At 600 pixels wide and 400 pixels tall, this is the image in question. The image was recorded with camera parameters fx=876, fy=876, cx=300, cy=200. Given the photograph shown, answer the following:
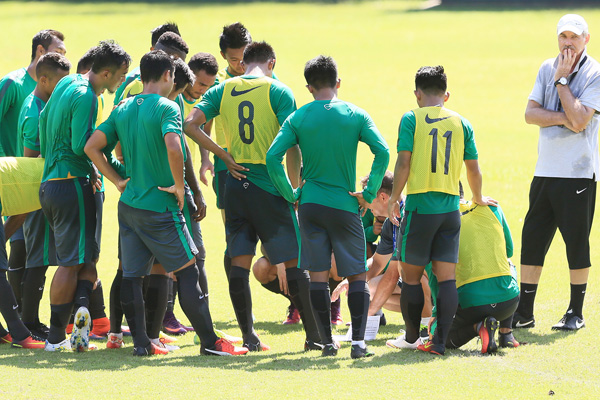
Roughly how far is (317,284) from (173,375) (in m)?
1.34

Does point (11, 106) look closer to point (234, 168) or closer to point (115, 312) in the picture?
point (115, 312)

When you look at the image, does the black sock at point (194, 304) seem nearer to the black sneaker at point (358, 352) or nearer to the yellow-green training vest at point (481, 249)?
the black sneaker at point (358, 352)

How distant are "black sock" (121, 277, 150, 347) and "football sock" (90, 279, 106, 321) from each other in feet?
3.66

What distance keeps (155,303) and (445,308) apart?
2.33 m

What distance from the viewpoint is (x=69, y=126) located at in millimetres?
7117

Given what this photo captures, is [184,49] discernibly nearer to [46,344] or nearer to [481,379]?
[46,344]

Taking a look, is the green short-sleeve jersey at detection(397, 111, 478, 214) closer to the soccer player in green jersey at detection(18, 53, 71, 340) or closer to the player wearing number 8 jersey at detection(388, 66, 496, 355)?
the player wearing number 8 jersey at detection(388, 66, 496, 355)

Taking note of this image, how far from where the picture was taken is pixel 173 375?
6148 millimetres

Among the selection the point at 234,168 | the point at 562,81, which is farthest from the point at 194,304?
the point at 562,81

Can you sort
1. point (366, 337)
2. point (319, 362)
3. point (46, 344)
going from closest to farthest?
point (319, 362) < point (46, 344) < point (366, 337)

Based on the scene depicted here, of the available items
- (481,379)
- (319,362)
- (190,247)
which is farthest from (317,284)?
(481,379)

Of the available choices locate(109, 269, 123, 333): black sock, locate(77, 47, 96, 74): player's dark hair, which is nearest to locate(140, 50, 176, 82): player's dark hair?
locate(77, 47, 96, 74): player's dark hair

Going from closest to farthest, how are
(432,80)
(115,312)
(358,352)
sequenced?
(358,352)
(432,80)
(115,312)

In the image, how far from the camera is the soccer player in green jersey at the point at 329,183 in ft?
21.9
